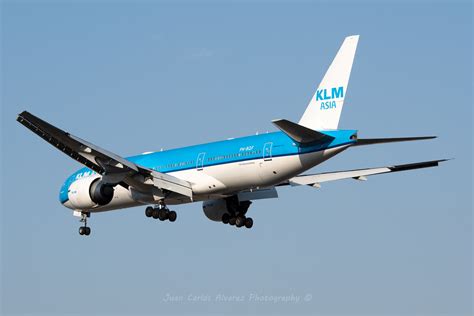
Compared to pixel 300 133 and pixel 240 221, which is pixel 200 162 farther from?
pixel 300 133

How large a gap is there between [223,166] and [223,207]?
7.15m

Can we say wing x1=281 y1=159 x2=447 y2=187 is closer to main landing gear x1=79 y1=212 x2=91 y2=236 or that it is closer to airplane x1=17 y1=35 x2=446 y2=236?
airplane x1=17 y1=35 x2=446 y2=236

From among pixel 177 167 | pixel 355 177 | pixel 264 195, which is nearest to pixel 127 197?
pixel 177 167

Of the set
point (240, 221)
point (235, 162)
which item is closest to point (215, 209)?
point (240, 221)

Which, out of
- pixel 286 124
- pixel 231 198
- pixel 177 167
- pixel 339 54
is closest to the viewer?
pixel 286 124

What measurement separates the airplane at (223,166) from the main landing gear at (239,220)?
0.06 m

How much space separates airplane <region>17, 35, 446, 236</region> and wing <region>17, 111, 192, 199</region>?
5 centimetres

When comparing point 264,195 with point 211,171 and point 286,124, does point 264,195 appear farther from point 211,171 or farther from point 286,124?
point 286,124

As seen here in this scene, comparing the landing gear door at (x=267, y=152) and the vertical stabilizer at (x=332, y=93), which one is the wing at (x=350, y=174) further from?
the landing gear door at (x=267, y=152)

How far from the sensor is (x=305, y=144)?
47031mm

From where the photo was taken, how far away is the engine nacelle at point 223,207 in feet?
186

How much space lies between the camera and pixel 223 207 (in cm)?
5709

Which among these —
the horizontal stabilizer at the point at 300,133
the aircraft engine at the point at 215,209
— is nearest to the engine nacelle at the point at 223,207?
the aircraft engine at the point at 215,209

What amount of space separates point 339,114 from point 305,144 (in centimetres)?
228
